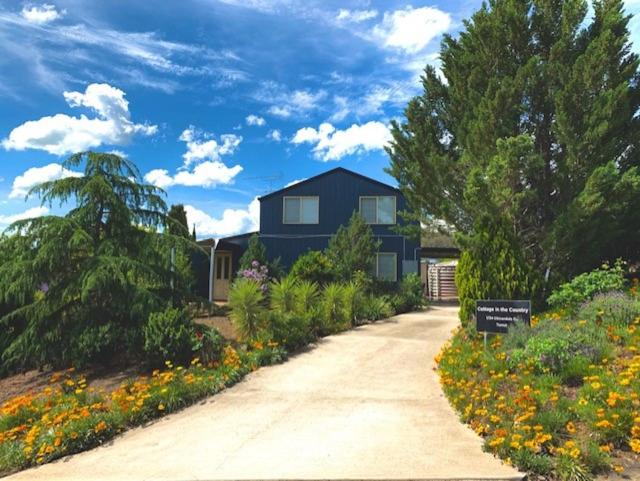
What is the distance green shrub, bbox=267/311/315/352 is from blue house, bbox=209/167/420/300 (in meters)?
11.2

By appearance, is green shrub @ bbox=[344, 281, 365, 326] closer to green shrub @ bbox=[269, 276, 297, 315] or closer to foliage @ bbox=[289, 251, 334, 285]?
green shrub @ bbox=[269, 276, 297, 315]

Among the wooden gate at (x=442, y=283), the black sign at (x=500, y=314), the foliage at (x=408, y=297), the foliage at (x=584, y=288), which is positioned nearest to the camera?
the black sign at (x=500, y=314)

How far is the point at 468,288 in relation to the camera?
29.2ft

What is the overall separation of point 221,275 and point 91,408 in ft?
54.1

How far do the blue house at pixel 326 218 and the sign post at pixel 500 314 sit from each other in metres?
13.2

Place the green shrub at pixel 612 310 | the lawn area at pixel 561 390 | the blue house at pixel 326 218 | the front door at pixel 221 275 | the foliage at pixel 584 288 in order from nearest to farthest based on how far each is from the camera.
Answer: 1. the lawn area at pixel 561 390
2. the green shrub at pixel 612 310
3. the foliage at pixel 584 288
4. the blue house at pixel 326 218
5. the front door at pixel 221 275

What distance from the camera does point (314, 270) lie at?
48.7 ft

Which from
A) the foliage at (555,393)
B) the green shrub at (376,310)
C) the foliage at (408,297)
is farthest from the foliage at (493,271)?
the foliage at (408,297)

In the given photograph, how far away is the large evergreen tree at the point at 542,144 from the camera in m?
8.78

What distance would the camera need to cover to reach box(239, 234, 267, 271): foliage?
19.2m

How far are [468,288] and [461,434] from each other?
4.29 m

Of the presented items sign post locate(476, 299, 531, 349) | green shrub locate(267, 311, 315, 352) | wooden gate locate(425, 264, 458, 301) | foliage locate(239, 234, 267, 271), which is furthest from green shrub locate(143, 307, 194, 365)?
wooden gate locate(425, 264, 458, 301)

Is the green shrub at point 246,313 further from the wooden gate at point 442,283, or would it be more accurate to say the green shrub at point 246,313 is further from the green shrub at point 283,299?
the wooden gate at point 442,283

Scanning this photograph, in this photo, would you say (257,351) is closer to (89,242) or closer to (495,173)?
(89,242)
